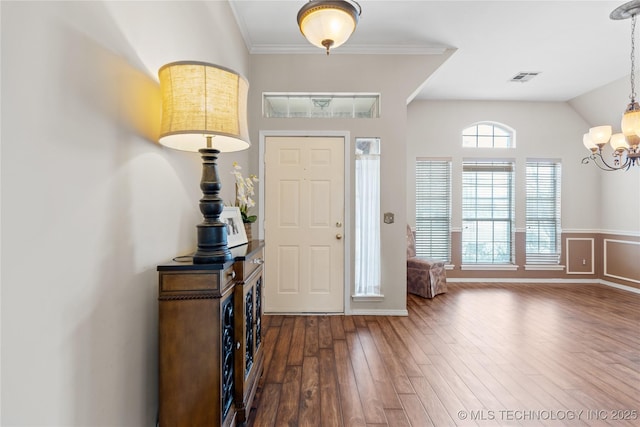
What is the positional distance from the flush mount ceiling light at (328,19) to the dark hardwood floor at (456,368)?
7.83 feet

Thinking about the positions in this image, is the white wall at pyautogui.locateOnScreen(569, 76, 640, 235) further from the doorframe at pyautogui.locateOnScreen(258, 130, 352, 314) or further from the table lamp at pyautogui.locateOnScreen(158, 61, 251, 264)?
A: the table lamp at pyautogui.locateOnScreen(158, 61, 251, 264)

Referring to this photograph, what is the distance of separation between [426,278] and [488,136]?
2.95 m

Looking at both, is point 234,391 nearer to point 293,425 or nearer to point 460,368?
point 293,425

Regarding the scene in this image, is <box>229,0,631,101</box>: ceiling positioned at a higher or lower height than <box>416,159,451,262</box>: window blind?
higher

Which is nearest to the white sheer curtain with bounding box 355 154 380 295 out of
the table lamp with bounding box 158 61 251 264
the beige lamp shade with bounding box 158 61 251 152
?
the table lamp with bounding box 158 61 251 264

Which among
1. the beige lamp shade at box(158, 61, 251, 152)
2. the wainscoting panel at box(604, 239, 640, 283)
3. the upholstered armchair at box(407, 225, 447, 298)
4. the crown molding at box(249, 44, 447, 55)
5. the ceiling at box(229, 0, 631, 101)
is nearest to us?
the beige lamp shade at box(158, 61, 251, 152)

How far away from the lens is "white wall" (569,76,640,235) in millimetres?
4388

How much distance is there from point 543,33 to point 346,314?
3907 mm

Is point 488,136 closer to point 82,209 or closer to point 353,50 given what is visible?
point 353,50

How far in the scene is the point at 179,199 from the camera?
5.45 ft

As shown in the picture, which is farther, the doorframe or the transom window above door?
the transom window above door

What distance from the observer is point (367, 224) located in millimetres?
3506

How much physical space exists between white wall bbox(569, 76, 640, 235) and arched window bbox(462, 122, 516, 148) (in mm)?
1161

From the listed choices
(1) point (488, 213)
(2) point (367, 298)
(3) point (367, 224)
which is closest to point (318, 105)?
(3) point (367, 224)
